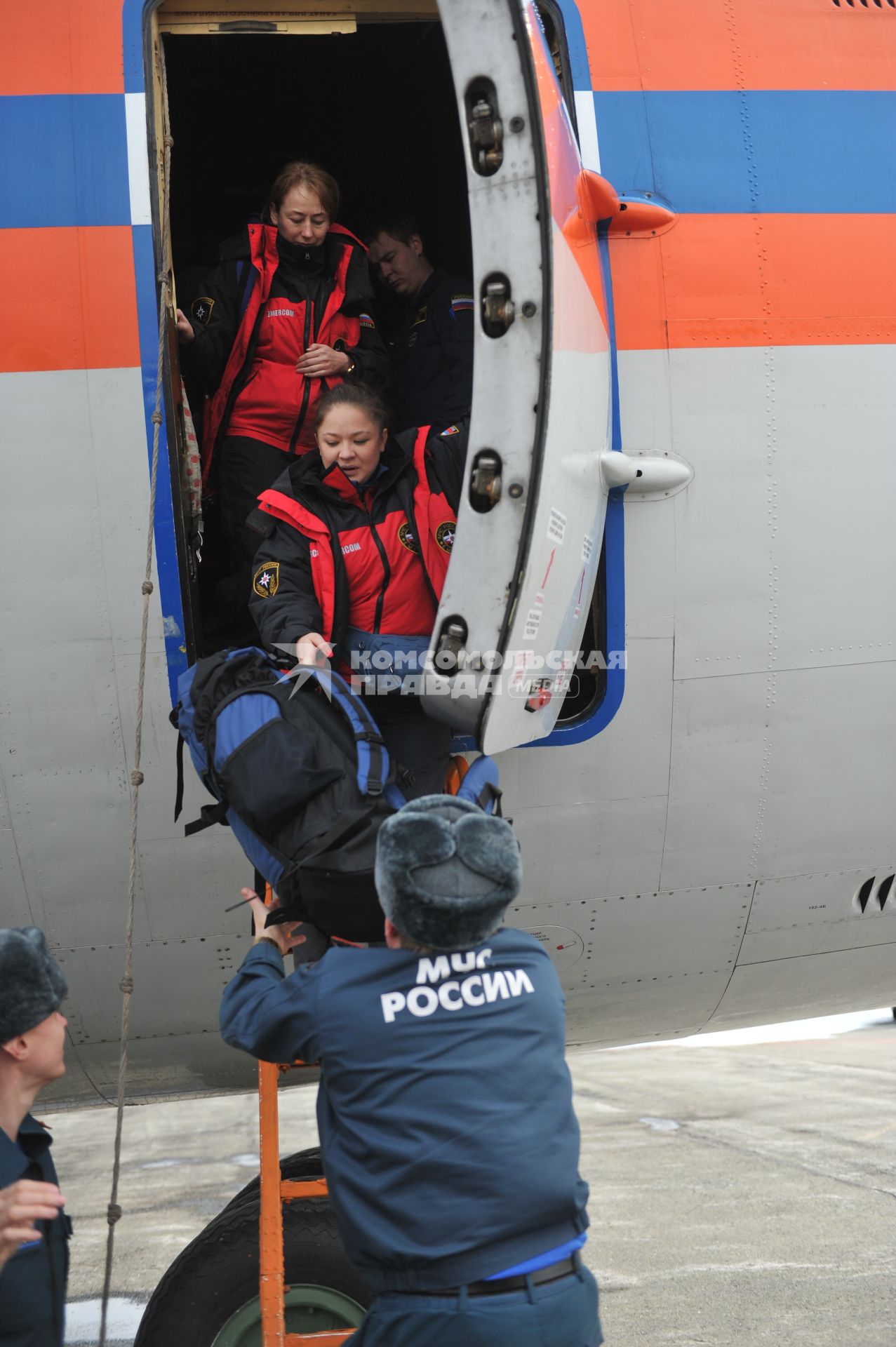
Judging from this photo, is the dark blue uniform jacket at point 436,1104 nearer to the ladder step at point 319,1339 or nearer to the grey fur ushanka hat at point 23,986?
the grey fur ushanka hat at point 23,986

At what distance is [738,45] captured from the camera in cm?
363

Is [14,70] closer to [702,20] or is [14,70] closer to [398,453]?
[398,453]

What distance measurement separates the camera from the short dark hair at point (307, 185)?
3756 millimetres

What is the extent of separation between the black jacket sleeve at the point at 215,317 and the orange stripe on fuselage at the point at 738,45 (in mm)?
1290

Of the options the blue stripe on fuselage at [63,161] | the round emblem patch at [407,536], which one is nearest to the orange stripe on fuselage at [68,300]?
the blue stripe on fuselage at [63,161]

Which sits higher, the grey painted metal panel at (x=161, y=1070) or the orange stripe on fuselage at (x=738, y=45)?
the orange stripe on fuselage at (x=738, y=45)

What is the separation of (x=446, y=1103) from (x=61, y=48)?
3042mm

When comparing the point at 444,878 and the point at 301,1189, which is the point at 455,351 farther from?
the point at 301,1189

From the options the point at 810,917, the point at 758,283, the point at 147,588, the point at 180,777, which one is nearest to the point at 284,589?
the point at 147,588

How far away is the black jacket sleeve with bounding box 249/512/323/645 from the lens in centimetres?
298

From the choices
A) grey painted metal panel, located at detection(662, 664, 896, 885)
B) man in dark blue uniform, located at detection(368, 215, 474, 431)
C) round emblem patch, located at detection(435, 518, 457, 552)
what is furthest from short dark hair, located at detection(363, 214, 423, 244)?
grey painted metal panel, located at detection(662, 664, 896, 885)

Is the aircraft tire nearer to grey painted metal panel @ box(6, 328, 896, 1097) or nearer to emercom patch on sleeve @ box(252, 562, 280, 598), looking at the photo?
grey painted metal panel @ box(6, 328, 896, 1097)

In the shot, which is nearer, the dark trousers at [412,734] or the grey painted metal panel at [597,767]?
the dark trousers at [412,734]

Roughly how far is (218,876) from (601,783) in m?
1.20
